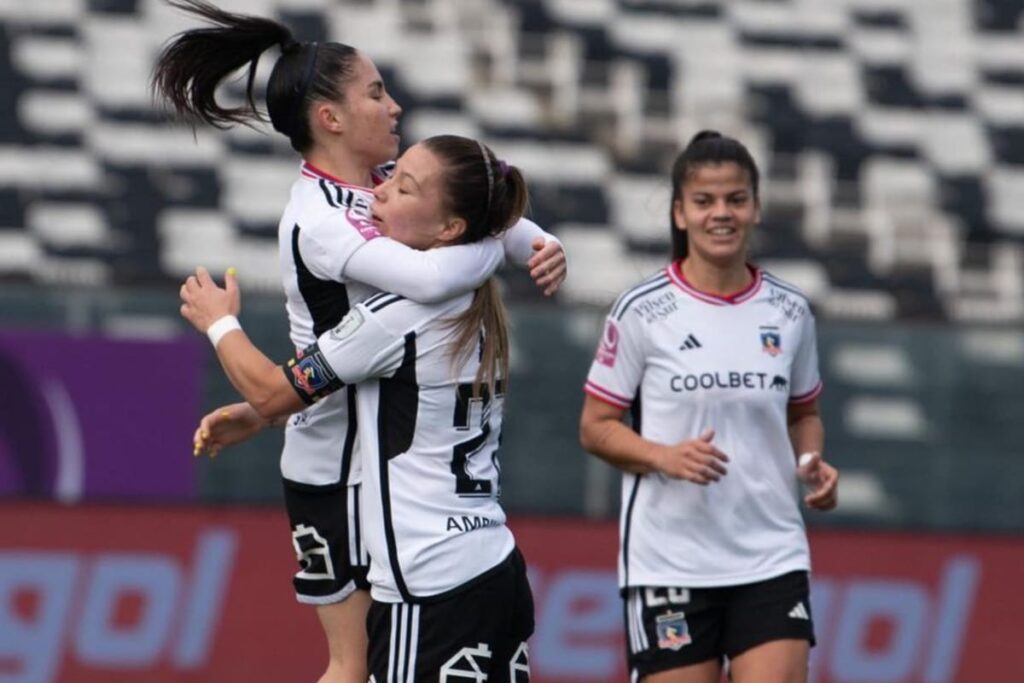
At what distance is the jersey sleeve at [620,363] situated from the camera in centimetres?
441

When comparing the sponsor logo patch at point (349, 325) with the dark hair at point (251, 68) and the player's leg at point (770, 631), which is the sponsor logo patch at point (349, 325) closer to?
the dark hair at point (251, 68)

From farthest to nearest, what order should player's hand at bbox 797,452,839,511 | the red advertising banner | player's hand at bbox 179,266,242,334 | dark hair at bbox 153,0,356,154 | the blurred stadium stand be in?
the blurred stadium stand → the red advertising banner → player's hand at bbox 797,452,839,511 → dark hair at bbox 153,0,356,154 → player's hand at bbox 179,266,242,334

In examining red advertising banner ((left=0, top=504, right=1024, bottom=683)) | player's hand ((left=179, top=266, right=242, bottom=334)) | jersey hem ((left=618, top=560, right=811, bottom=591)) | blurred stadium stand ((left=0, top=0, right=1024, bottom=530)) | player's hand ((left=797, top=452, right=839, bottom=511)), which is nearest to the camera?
player's hand ((left=179, top=266, right=242, bottom=334))

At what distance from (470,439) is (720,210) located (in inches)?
44.0

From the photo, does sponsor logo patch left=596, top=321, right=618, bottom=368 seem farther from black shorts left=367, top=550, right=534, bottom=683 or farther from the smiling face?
black shorts left=367, top=550, right=534, bottom=683

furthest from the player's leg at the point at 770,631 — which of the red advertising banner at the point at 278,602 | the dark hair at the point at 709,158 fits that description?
the red advertising banner at the point at 278,602

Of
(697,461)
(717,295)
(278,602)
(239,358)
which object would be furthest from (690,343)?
(278,602)

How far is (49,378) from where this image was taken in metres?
7.01

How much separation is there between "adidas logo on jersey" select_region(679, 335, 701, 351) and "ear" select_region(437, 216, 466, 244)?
38.4 inches

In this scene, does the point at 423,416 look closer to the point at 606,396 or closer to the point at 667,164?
the point at 606,396

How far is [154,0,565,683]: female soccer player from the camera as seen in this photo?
11.9 feet

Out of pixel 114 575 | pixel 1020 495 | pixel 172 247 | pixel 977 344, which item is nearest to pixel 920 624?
pixel 1020 495

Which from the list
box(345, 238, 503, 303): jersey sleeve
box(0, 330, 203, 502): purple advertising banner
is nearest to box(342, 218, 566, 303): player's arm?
box(345, 238, 503, 303): jersey sleeve

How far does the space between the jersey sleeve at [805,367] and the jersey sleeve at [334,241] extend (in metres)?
1.35
